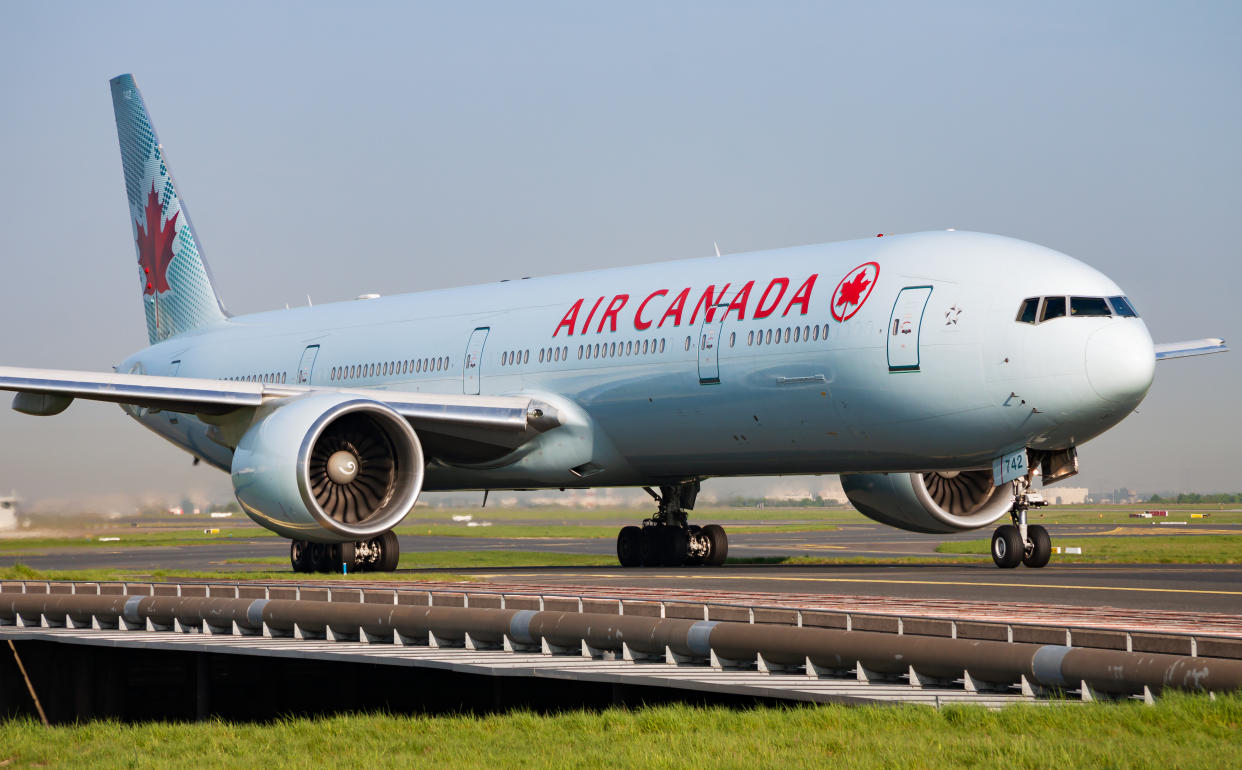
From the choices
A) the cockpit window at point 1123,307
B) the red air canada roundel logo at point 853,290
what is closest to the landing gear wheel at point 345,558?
the red air canada roundel logo at point 853,290

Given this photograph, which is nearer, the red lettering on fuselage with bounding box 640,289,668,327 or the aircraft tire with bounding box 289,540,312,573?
the red lettering on fuselage with bounding box 640,289,668,327

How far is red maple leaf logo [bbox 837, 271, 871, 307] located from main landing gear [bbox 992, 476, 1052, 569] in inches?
133

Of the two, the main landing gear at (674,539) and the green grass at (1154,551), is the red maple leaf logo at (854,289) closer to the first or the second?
the main landing gear at (674,539)

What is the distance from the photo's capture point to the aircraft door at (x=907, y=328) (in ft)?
67.6

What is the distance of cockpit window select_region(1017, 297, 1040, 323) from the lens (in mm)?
20078

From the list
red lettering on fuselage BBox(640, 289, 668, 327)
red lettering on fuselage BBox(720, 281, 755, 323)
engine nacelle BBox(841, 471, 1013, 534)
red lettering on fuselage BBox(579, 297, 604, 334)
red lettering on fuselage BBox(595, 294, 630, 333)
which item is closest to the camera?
red lettering on fuselage BBox(720, 281, 755, 323)

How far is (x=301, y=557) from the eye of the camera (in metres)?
27.8

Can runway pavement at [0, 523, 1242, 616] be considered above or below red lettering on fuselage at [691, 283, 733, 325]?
below

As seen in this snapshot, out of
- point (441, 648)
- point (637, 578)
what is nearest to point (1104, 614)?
point (441, 648)

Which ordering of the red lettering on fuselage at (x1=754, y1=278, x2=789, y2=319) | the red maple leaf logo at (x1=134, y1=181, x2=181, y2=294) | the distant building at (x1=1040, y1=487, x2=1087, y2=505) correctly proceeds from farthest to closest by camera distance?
1. the distant building at (x1=1040, y1=487, x2=1087, y2=505)
2. the red maple leaf logo at (x1=134, y1=181, x2=181, y2=294)
3. the red lettering on fuselage at (x1=754, y1=278, x2=789, y2=319)

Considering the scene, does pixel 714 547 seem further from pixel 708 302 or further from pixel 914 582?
pixel 914 582

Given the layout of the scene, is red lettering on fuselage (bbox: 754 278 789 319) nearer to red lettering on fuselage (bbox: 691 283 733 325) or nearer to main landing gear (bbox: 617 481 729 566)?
red lettering on fuselage (bbox: 691 283 733 325)

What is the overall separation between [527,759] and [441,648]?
458 cm

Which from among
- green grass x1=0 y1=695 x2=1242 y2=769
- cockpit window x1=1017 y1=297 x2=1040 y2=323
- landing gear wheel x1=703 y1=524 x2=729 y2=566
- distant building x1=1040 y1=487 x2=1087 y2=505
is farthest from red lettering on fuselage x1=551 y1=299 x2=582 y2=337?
distant building x1=1040 y1=487 x2=1087 y2=505
